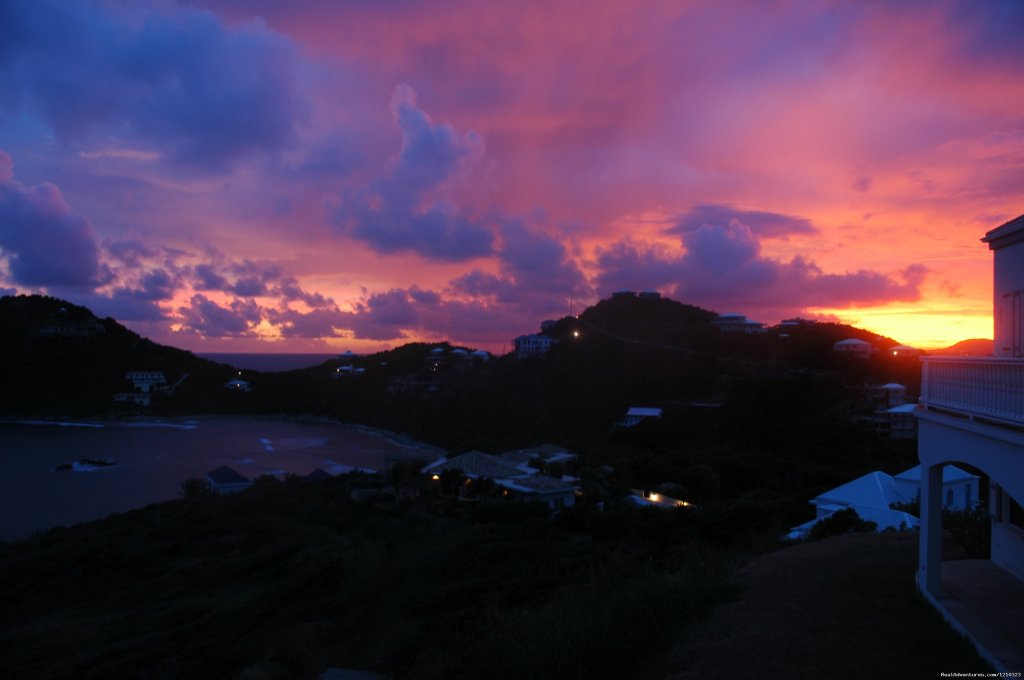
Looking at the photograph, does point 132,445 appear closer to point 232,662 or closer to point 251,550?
point 251,550

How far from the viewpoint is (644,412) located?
38219mm

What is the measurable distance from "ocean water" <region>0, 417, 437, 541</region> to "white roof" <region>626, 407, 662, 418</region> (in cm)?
1204

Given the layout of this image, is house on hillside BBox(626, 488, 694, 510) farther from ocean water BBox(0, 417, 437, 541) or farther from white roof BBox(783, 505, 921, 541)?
ocean water BBox(0, 417, 437, 541)

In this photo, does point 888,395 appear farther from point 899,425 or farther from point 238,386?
point 238,386

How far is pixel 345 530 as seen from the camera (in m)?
18.0

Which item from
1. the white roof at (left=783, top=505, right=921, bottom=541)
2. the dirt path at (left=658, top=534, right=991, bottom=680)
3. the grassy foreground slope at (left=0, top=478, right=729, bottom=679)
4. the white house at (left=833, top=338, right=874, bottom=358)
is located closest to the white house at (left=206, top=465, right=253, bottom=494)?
the grassy foreground slope at (left=0, top=478, right=729, bottom=679)

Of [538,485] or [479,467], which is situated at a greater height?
[479,467]

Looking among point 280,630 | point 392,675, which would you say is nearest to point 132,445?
point 280,630

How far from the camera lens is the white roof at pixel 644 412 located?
3741 cm

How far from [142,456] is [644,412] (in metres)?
31.0

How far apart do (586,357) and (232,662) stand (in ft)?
145

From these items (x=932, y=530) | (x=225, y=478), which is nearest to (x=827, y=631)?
(x=932, y=530)

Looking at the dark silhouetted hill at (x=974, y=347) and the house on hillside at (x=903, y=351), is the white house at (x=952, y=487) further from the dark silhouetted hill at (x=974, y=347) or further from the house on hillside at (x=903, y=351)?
the house on hillside at (x=903, y=351)

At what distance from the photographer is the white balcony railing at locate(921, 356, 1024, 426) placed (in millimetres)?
4246
